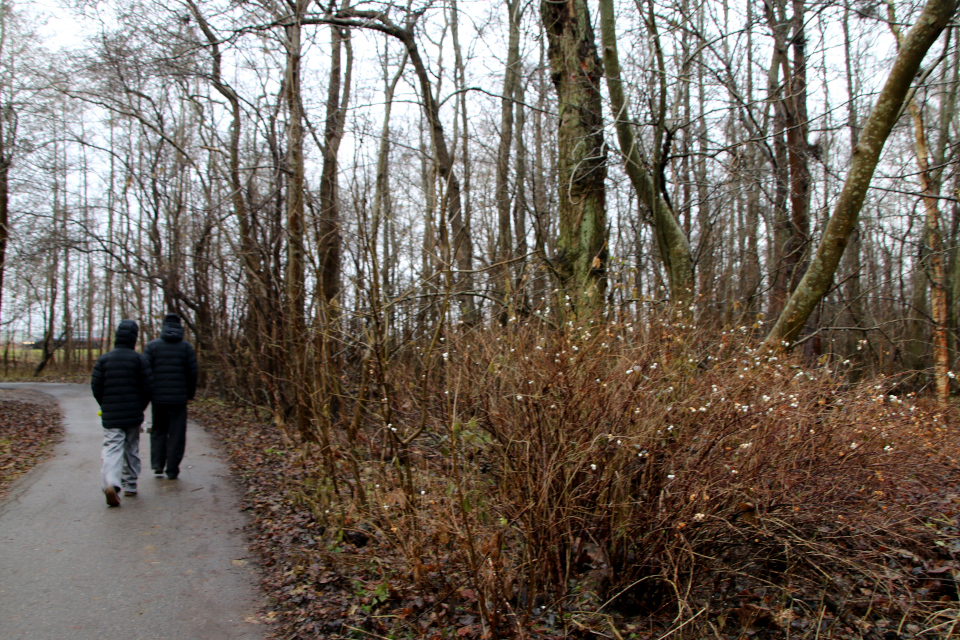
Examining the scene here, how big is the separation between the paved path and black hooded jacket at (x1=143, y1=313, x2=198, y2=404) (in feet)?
3.42

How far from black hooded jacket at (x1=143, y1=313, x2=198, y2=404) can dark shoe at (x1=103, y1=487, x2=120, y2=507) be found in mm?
1172

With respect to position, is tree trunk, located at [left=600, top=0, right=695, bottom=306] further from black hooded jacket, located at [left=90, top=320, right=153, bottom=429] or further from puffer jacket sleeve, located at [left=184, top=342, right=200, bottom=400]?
black hooded jacket, located at [left=90, top=320, right=153, bottom=429]

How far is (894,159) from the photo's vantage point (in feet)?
54.2

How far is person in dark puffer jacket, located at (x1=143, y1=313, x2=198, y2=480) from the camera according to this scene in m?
7.29

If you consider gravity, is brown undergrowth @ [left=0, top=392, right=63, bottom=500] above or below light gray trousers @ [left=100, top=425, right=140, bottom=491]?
below

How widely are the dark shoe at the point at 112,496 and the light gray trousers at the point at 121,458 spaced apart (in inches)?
1.6

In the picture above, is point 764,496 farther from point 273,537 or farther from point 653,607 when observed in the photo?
point 273,537

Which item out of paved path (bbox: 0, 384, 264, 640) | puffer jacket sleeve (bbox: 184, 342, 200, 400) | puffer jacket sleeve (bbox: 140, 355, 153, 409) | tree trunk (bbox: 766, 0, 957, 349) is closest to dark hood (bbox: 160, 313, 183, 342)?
puffer jacket sleeve (bbox: 184, 342, 200, 400)

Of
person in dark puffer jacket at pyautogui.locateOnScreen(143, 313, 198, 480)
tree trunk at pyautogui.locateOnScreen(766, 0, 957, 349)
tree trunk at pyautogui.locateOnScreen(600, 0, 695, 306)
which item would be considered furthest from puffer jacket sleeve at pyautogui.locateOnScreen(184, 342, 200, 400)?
tree trunk at pyautogui.locateOnScreen(766, 0, 957, 349)

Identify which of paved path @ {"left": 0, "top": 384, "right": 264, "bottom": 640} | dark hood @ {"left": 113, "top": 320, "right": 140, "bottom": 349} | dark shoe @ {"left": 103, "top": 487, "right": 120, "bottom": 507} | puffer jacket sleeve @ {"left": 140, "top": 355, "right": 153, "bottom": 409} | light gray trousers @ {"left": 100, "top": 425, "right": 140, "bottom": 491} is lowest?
paved path @ {"left": 0, "top": 384, "right": 264, "bottom": 640}

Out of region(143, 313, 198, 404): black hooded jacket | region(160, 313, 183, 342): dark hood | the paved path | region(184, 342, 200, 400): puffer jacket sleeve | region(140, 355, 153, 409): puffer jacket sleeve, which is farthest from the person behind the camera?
region(160, 313, 183, 342): dark hood

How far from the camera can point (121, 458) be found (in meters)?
6.51

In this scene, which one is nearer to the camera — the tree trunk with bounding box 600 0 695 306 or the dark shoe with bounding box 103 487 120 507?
the dark shoe with bounding box 103 487 120 507

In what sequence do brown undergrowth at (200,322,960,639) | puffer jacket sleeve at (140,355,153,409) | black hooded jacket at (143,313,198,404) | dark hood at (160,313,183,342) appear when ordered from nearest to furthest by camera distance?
1. brown undergrowth at (200,322,960,639)
2. puffer jacket sleeve at (140,355,153,409)
3. black hooded jacket at (143,313,198,404)
4. dark hood at (160,313,183,342)
